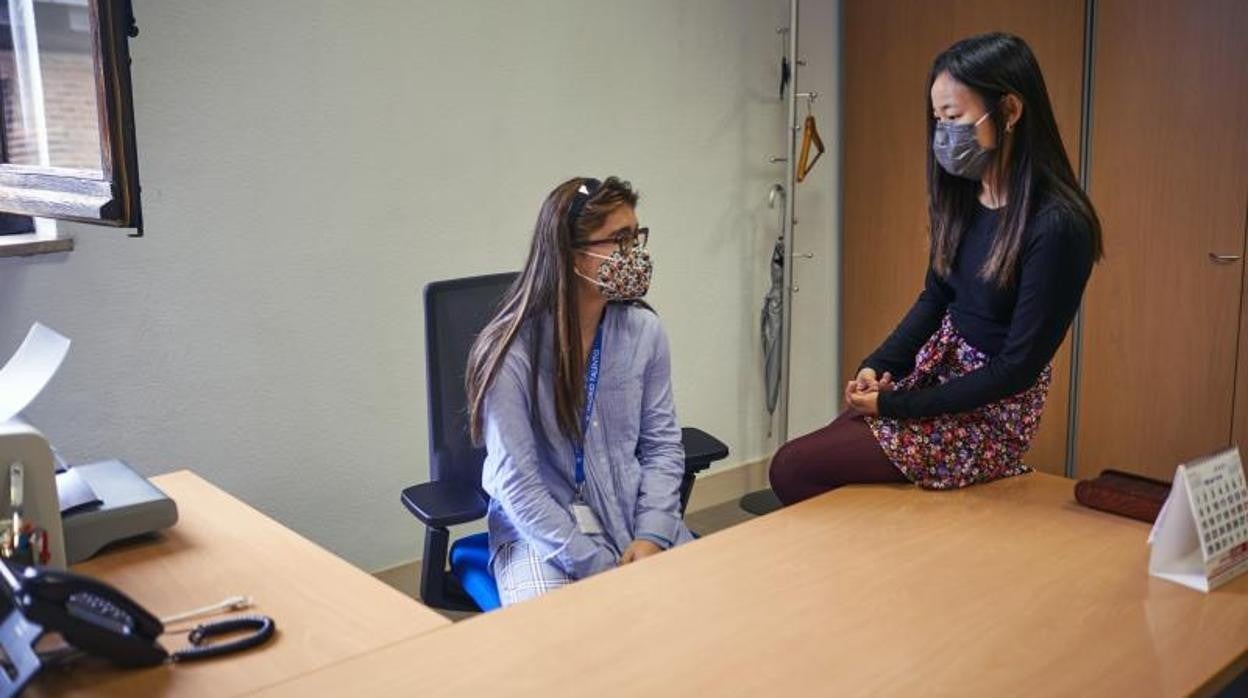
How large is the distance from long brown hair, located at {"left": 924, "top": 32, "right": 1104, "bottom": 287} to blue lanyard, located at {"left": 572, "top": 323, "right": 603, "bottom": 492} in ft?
2.20

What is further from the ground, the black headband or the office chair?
the black headband

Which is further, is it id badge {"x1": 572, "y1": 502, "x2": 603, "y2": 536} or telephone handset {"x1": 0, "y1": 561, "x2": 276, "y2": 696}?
id badge {"x1": 572, "y1": 502, "x2": 603, "y2": 536}

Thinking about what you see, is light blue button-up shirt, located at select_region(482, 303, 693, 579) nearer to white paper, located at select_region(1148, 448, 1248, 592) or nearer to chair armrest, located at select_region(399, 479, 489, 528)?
chair armrest, located at select_region(399, 479, 489, 528)

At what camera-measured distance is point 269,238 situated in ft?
8.94

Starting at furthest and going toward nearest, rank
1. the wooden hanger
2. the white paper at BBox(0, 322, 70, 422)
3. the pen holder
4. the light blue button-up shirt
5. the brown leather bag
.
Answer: the wooden hanger
the light blue button-up shirt
the brown leather bag
the white paper at BBox(0, 322, 70, 422)
the pen holder

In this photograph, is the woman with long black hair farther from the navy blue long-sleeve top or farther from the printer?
the printer

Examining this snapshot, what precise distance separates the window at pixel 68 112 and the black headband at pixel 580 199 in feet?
2.29

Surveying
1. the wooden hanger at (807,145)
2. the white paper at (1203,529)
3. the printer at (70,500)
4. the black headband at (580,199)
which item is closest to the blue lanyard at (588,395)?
the black headband at (580,199)

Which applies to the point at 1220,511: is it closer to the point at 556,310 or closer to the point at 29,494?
the point at 556,310

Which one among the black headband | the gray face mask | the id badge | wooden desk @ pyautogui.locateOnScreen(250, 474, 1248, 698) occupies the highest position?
the gray face mask

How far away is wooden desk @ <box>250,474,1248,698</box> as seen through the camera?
1.27 m

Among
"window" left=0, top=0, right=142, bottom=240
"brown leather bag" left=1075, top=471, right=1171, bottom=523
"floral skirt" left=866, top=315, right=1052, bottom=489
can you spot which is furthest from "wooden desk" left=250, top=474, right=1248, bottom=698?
"window" left=0, top=0, right=142, bottom=240

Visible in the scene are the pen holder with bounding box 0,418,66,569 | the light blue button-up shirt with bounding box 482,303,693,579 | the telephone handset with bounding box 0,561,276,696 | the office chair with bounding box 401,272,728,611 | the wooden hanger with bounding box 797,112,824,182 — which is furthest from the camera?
the wooden hanger with bounding box 797,112,824,182

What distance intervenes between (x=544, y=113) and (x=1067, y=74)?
62.8 inches
